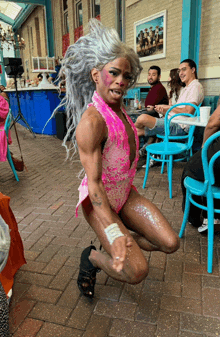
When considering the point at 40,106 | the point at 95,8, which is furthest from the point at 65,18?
the point at 40,106

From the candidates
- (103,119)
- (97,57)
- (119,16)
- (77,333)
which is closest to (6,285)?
(77,333)

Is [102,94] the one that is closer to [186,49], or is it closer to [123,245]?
[123,245]

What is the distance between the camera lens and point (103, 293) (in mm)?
1775

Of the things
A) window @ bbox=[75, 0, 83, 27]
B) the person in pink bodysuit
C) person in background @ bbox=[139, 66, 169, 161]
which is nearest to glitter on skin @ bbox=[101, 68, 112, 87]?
the person in pink bodysuit

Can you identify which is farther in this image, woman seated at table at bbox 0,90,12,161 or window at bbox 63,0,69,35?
window at bbox 63,0,69,35

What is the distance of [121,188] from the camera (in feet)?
5.32

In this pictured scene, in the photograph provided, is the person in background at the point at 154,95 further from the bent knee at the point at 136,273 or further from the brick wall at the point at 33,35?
the brick wall at the point at 33,35

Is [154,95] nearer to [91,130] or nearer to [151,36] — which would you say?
[151,36]

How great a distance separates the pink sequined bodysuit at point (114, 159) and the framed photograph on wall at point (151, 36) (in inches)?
220

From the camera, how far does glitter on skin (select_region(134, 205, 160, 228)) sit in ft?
5.22

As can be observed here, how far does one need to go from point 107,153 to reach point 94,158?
0.51 ft

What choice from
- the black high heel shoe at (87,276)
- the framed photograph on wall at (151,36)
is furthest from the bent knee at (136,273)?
the framed photograph on wall at (151,36)

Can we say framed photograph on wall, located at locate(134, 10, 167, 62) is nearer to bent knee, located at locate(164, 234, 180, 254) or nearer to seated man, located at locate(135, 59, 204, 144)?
seated man, located at locate(135, 59, 204, 144)

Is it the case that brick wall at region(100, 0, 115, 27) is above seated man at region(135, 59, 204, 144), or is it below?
above
